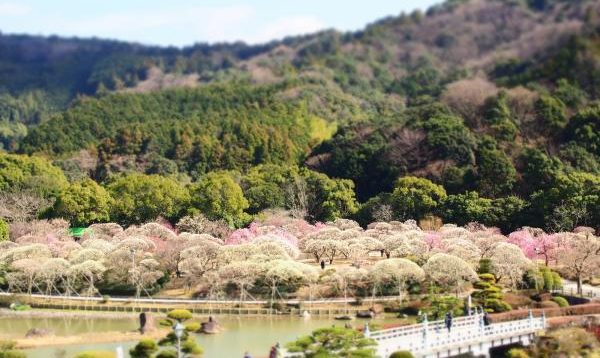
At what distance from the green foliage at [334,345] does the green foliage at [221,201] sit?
3215 cm

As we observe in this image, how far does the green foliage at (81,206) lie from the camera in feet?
199

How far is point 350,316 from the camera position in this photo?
128 ft

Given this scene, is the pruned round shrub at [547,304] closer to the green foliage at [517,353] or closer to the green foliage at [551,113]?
the green foliage at [517,353]

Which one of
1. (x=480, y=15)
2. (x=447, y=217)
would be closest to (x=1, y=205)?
(x=447, y=217)

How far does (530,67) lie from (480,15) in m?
24.4

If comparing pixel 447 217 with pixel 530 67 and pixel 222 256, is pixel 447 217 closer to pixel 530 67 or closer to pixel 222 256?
pixel 222 256

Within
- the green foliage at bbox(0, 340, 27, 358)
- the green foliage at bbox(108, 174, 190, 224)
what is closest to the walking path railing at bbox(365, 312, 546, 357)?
the green foliage at bbox(0, 340, 27, 358)

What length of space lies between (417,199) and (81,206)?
24879 millimetres

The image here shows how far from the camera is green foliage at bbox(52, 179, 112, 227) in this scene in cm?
6078

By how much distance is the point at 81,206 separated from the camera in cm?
6084

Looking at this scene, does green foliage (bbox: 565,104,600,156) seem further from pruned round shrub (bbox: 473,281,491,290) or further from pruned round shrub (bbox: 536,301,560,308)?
pruned round shrub (bbox: 536,301,560,308)

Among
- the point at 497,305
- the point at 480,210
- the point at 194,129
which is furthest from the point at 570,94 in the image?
the point at 497,305

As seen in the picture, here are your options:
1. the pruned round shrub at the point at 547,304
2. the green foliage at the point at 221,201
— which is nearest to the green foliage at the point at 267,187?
the green foliage at the point at 221,201

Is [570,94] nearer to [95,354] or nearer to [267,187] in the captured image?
[267,187]
